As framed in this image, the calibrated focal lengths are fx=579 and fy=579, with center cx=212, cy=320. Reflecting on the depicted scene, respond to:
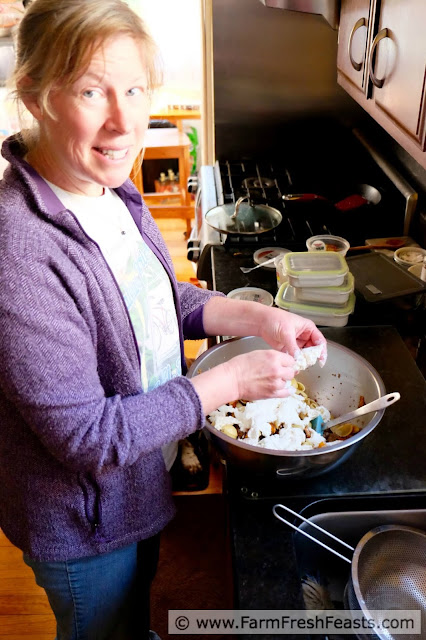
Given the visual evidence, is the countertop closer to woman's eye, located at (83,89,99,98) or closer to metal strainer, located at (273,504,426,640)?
metal strainer, located at (273,504,426,640)

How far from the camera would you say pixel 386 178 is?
201 cm

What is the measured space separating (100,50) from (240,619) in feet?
2.76

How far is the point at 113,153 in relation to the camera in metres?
0.88

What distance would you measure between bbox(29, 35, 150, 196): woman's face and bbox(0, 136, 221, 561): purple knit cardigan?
Answer: 5cm

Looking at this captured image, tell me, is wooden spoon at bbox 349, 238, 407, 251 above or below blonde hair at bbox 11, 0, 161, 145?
below

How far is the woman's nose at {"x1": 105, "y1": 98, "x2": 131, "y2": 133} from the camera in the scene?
33.1 inches

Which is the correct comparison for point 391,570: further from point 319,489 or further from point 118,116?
point 118,116

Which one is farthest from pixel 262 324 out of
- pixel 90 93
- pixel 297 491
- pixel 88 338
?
pixel 90 93

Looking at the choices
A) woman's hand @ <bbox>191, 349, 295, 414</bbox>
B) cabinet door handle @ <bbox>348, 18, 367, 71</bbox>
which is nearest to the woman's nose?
woman's hand @ <bbox>191, 349, 295, 414</bbox>

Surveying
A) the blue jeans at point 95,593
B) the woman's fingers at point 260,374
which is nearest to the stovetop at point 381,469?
the woman's fingers at point 260,374

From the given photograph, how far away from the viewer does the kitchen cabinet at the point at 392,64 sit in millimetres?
1177

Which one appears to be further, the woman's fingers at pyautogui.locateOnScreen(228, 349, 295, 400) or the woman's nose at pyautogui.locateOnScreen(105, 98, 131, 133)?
the woman's fingers at pyautogui.locateOnScreen(228, 349, 295, 400)

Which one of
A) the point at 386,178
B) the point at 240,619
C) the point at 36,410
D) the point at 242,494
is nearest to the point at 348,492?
the point at 242,494

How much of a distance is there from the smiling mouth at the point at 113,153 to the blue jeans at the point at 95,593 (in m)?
0.69
